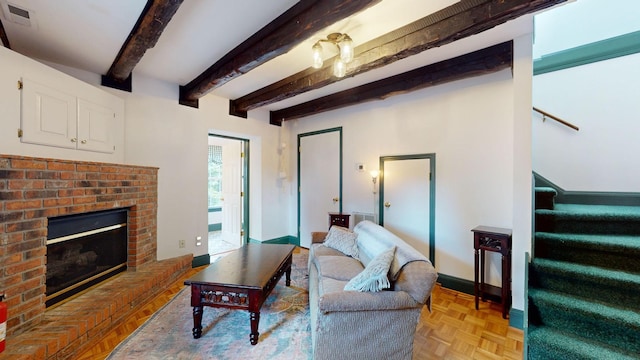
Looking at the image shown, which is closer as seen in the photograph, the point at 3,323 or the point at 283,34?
the point at 3,323

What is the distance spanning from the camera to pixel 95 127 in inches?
101

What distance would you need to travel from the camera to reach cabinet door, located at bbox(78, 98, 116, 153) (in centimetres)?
241

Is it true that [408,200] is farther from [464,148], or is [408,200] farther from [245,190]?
[245,190]

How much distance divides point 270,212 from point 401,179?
2.54 meters

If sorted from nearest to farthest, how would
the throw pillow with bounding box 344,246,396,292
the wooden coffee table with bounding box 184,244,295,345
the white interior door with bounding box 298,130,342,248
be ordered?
the throw pillow with bounding box 344,246,396,292 < the wooden coffee table with bounding box 184,244,295,345 < the white interior door with bounding box 298,130,342,248

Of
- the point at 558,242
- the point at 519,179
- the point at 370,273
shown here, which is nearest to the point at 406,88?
the point at 519,179

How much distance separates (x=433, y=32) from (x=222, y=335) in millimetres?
→ 3010

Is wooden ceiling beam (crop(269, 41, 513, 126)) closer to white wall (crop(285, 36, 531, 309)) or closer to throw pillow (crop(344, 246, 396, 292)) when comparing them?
white wall (crop(285, 36, 531, 309))

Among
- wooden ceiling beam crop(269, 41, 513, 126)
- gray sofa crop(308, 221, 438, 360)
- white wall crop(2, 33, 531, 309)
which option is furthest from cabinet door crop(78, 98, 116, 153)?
gray sofa crop(308, 221, 438, 360)

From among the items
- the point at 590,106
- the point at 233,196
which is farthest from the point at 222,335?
the point at 590,106

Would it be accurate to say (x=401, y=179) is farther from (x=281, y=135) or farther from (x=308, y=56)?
(x=281, y=135)

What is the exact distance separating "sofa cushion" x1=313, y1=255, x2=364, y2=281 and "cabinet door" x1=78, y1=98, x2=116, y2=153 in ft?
8.51

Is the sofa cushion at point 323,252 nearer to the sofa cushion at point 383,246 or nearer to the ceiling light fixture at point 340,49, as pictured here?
the sofa cushion at point 383,246

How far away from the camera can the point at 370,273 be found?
170 cm
